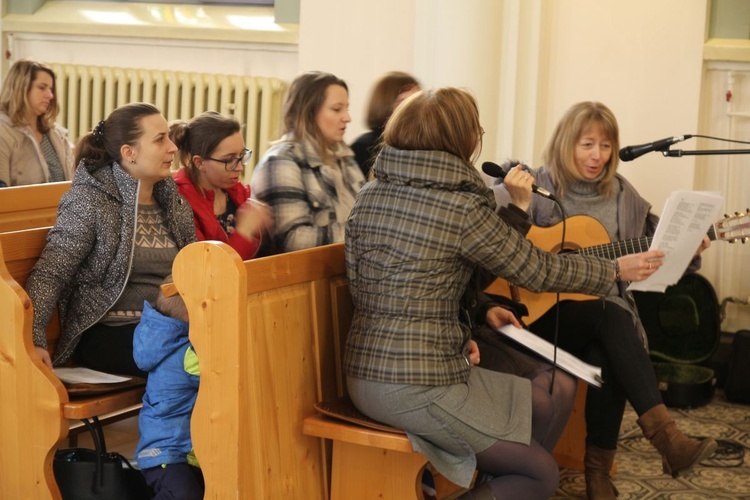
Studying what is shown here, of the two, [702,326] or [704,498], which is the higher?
[702,326]

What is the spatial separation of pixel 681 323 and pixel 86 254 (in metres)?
2.86

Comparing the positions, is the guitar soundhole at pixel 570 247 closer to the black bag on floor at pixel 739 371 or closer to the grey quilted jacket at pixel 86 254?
the black bag on floor at pixel 739 371

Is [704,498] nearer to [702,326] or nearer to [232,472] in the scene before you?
[702,326]

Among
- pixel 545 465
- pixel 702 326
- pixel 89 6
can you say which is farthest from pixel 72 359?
pixel 89 6

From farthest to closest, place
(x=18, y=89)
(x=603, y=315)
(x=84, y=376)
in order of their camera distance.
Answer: (x=18, y=89), (x=603, y=315), (x=84, y=376)

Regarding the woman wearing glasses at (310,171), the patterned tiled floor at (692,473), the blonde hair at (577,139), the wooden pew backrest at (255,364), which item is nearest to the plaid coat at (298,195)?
the woman wearing glasses at (310,171)

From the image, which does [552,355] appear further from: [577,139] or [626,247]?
[577,139]

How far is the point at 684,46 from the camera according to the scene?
4.82 m

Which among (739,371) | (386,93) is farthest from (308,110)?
(739,371)

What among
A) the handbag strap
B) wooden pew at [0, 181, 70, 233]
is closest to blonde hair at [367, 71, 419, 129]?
wooden pew at [0, 181, 70, 233]

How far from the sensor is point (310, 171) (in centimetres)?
331

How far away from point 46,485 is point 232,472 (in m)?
0.64

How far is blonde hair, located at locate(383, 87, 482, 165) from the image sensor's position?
263cm

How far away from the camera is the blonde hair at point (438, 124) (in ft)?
8.62
